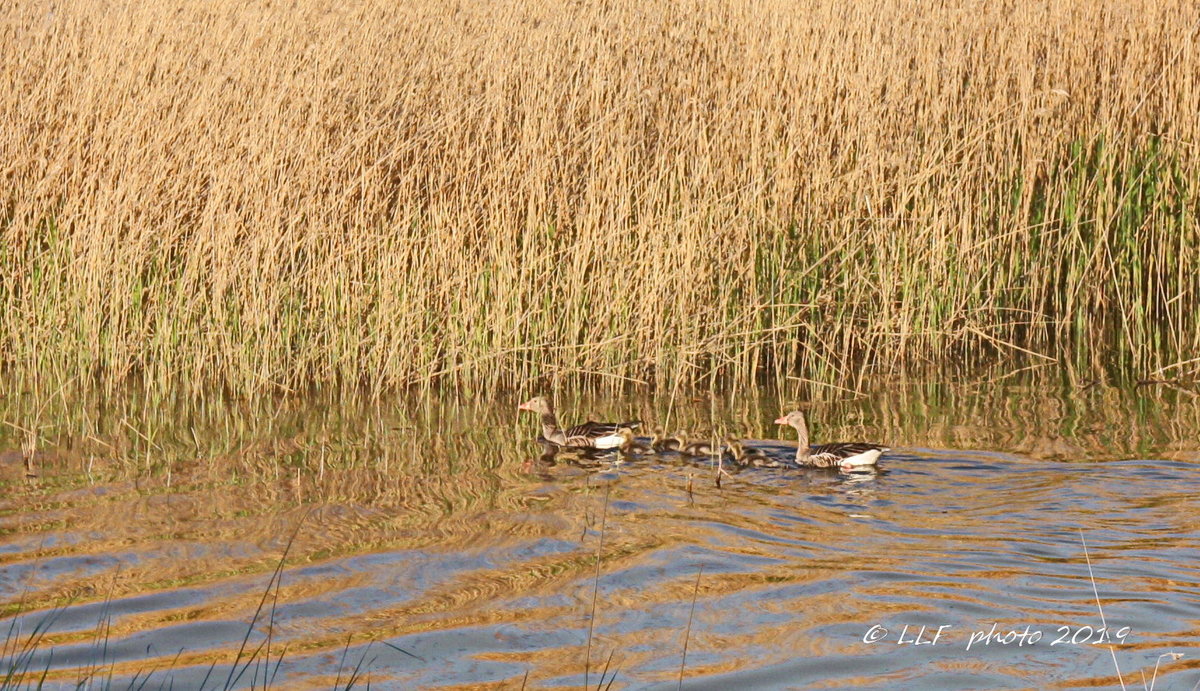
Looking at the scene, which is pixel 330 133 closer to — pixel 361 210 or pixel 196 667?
pixel 361 210

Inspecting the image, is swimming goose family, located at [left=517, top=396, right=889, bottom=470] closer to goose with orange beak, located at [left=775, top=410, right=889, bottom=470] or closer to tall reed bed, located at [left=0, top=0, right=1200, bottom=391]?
goose with orange beak, located at [left=775, top=410, right=889, bottom=470]

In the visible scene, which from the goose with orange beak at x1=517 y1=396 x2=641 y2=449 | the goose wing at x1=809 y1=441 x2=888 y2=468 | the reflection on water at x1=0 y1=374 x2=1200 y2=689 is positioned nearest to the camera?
the reflection on water at x1=0 y1=374 x2=1200 y2=689

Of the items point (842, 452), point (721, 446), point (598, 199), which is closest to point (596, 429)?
point (721, 446)

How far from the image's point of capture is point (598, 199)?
920 cm

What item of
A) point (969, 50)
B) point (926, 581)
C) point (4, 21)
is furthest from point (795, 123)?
point (4, 21)

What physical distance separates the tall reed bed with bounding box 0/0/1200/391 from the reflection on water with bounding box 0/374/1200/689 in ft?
2.62

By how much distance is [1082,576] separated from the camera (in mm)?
5258

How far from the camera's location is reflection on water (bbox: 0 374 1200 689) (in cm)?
463

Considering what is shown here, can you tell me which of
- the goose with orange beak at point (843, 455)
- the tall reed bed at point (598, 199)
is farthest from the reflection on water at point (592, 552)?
the tall reed bed at point (598, 199)

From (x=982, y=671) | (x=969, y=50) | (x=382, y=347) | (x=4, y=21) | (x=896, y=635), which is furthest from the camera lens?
(x=4, y=21)

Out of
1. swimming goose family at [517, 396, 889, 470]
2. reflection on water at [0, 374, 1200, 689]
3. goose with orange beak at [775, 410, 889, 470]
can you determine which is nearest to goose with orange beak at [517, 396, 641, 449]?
swimming goose family at [517, 396, 889, 470]

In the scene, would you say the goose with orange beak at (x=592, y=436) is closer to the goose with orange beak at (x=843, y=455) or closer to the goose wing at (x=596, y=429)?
the goose wing at (x=596, y=429)

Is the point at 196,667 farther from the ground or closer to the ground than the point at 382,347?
closer to the ground

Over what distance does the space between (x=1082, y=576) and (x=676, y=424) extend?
3.48m
